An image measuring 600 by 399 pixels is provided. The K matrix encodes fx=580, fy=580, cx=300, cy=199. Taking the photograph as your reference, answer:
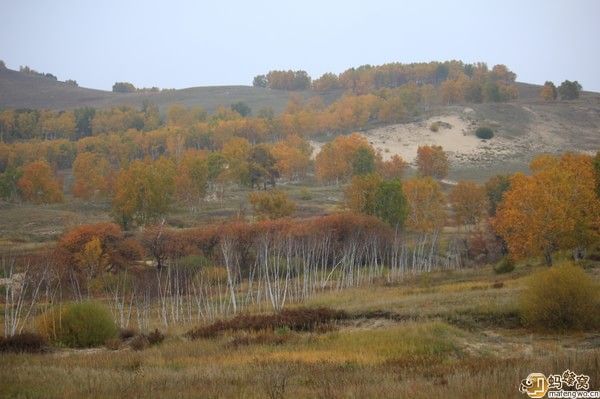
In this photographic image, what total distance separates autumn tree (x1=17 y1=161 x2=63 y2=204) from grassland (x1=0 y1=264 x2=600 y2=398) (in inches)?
3199

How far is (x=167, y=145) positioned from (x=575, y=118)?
119 meters

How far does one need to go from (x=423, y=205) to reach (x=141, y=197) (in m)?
38.3

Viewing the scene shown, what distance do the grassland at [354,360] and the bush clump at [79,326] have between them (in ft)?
8.62

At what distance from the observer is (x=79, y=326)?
96.3 ft

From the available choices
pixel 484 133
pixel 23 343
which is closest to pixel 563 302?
pixel 23 343

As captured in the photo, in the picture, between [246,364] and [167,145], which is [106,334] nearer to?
[246,364]

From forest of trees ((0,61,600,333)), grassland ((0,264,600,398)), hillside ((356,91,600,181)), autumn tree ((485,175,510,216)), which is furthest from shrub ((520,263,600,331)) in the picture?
hillside ((356,91,600,181))

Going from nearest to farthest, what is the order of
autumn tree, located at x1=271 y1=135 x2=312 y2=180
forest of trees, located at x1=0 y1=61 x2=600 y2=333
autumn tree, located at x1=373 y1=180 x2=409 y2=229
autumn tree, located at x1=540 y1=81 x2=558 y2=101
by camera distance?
1. forest of trees, located at x1=0 y1=61 x2=600 y2=333
2. autumn tree, located at x1=373 y1=180 x2=409 y2=229
3. autumn tree, located at x1=271 y1=135 x2=312 y2=180
4. autumn tree, located at x1=540 y1=81 x2=558 y2=101

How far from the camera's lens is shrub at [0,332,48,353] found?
25.6 metres

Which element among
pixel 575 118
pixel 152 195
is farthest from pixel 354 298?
pixel 575 118

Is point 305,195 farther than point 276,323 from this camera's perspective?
Yes

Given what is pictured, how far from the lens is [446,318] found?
29344mm

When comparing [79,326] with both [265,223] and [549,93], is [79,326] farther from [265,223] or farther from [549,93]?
[549,93]

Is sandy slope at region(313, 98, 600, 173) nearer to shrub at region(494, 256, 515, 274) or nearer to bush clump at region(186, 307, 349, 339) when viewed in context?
shrub at region(494, 256, 515, 274)
